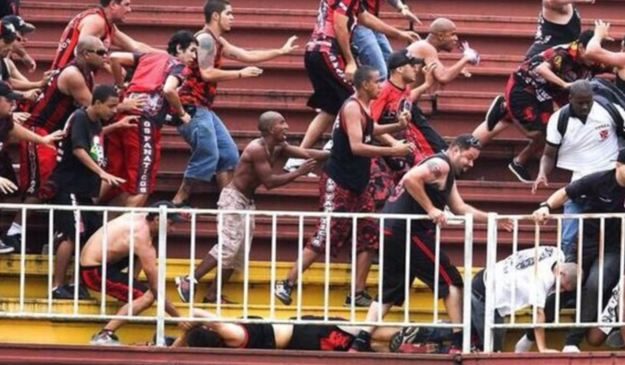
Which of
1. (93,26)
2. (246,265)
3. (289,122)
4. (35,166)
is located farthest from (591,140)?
(35,166)

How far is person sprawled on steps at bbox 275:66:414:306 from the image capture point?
18625 mm

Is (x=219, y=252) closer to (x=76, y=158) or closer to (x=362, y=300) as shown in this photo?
(x=362, y=300)

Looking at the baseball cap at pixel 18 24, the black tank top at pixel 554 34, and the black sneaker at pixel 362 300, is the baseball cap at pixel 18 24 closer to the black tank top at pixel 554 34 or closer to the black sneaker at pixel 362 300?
the black sneaker at pixel 362 300

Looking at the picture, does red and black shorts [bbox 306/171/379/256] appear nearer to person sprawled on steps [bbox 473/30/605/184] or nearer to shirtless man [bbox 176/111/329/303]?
shirtless man [bbox 176/111/329/303]

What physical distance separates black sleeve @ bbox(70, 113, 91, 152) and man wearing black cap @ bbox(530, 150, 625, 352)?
3307 mm

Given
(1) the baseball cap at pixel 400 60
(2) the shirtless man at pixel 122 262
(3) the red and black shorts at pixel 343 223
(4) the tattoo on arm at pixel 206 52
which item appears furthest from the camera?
(4) the tattoo on arm at pixel 206 52

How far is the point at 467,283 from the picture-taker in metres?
17.8

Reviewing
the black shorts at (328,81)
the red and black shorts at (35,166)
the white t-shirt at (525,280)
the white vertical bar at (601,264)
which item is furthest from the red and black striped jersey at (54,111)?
the white vertical bar at (601,264)

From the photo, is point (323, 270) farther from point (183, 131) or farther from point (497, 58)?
point (497, 58)

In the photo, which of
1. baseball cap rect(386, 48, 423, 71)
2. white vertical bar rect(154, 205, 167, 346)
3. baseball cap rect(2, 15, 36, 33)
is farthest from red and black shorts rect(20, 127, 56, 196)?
baseball cap rect(386, 48, 423, 71)

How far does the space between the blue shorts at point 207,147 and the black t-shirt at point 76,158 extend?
34.5 inches

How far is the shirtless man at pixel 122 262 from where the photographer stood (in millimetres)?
18016

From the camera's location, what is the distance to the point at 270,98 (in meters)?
21.2

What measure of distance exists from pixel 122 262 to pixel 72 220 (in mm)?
522
